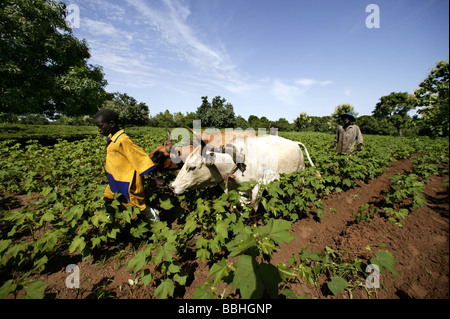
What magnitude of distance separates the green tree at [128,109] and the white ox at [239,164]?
4351 centimetres

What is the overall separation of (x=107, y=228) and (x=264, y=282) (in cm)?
268

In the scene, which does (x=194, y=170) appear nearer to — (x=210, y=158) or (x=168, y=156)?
(x=210, y=158)

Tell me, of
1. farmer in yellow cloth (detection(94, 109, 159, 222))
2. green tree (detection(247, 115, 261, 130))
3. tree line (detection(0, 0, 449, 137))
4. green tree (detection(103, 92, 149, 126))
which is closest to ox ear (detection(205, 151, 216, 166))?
farmer in yellow cloth (detection(94, 109, 159, 222))

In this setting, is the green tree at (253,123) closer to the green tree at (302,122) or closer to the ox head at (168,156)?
the green tree at (302,122)

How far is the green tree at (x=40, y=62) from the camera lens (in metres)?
9.75

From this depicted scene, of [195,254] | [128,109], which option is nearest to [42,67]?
[195,254]

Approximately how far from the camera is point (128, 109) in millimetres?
40594

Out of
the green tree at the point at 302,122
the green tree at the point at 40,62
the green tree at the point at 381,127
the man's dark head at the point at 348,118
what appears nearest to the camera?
the man's dark head at the point at 348,118

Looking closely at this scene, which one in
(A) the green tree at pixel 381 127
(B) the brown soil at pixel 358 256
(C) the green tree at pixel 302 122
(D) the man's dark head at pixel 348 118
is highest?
(C) the green tree at pixel 302 122

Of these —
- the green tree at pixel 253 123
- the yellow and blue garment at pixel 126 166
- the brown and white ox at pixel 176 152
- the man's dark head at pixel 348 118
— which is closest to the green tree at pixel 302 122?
the green tree at pixel 253 123
